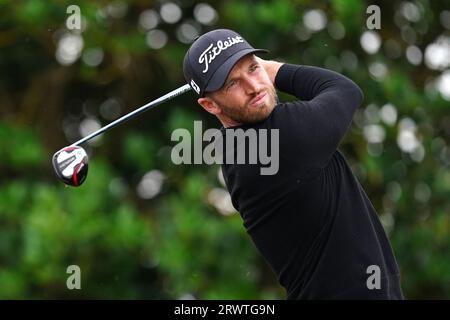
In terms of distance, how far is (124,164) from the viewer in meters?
10.1

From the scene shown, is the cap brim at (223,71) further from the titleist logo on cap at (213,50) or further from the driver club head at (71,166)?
the driver club head at (71,166)

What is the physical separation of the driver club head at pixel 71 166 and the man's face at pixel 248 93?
0.76 meters

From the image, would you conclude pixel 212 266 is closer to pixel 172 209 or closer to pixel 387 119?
pixel 172 209

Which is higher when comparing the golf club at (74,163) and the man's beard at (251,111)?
the golf club at (74,163)

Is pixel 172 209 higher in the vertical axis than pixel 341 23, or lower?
lower

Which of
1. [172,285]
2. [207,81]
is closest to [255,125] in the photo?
[207,81]

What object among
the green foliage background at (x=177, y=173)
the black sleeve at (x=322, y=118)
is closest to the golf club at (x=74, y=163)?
the black sleeve at (x=322, y=118)

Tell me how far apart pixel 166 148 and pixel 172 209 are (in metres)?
1.01

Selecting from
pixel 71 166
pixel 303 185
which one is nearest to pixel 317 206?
pixel 303 185

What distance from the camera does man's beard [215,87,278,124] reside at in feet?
11.3

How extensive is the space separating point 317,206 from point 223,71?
53 cm

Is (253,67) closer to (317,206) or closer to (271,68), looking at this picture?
(271,68)

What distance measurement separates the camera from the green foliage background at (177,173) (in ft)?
27.3

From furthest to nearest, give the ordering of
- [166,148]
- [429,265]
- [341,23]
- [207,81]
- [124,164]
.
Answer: [124,164] < [166,148] < [429,265] < [341,23] < [207,81]
